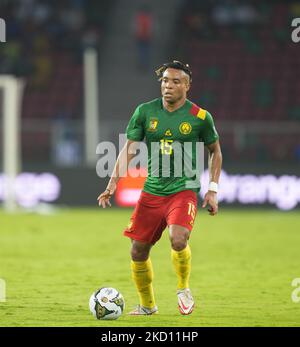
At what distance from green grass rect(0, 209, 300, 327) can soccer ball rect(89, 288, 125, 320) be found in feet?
0.36

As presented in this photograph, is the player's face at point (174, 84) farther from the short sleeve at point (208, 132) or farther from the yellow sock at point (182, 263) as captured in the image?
the yellow sock at point (182, 263)

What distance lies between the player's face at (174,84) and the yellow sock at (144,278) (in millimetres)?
1475

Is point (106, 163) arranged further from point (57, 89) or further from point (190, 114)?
point (190, 114)

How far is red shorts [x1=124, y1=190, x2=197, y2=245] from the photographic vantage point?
9.49m

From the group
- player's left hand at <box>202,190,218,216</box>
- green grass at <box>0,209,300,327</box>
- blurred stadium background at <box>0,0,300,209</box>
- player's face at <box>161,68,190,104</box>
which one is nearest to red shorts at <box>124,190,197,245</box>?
player's left hand at <box>202,190,218,216</box>

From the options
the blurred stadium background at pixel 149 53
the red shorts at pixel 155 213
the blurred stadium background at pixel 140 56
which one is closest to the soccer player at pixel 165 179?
the red shorts at pixel 155 213

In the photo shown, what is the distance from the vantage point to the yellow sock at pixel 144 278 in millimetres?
9570

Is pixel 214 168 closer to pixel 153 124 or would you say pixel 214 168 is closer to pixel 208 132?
pixel 208 132

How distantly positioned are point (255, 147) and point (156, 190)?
14.9 metres

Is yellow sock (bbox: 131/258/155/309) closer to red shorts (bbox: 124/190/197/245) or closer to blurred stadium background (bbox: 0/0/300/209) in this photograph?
red shorts (bbox: 124/190/197/245)

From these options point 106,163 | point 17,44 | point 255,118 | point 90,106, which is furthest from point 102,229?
point 17,44

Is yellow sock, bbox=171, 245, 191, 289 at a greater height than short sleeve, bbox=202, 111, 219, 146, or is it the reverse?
short sleeve, bbox=202, 111, 219, 146

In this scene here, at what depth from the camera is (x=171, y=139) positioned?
9562mm

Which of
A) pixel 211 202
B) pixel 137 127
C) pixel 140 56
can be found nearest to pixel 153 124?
pixel 137 127
